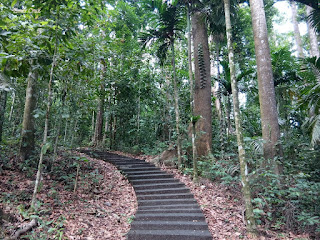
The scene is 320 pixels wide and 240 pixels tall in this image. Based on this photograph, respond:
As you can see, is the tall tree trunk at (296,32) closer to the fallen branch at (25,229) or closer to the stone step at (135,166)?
the stone step at (135,166)

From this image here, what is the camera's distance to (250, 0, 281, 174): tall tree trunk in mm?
5590

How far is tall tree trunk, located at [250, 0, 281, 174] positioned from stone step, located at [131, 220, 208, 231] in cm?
244

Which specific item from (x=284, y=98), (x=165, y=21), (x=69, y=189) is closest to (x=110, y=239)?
(x=69, y=189)

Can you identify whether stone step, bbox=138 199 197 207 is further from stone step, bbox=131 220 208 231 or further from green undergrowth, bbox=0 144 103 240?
green undergrowth, bbox=0 144 103 240

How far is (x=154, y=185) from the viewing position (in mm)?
6094

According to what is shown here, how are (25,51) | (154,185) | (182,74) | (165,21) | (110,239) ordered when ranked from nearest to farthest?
(110,239)
(25,51)
(154,185)
(165,21)
(182,74)

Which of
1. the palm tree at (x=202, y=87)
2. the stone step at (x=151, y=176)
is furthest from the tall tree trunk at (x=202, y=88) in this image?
the stone step at (x=151, y=176)

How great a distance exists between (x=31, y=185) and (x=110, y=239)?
247 centimetres

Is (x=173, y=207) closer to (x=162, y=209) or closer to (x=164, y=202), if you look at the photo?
(x=162, y=209)

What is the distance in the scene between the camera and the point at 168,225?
4.30 meters

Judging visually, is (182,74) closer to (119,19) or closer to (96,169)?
(119,19)

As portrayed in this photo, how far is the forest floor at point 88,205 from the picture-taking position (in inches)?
152

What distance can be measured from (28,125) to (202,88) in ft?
18.9

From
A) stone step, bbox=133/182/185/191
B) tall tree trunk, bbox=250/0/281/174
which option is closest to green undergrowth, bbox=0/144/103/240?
stone step, bbox=133/182/185/191
